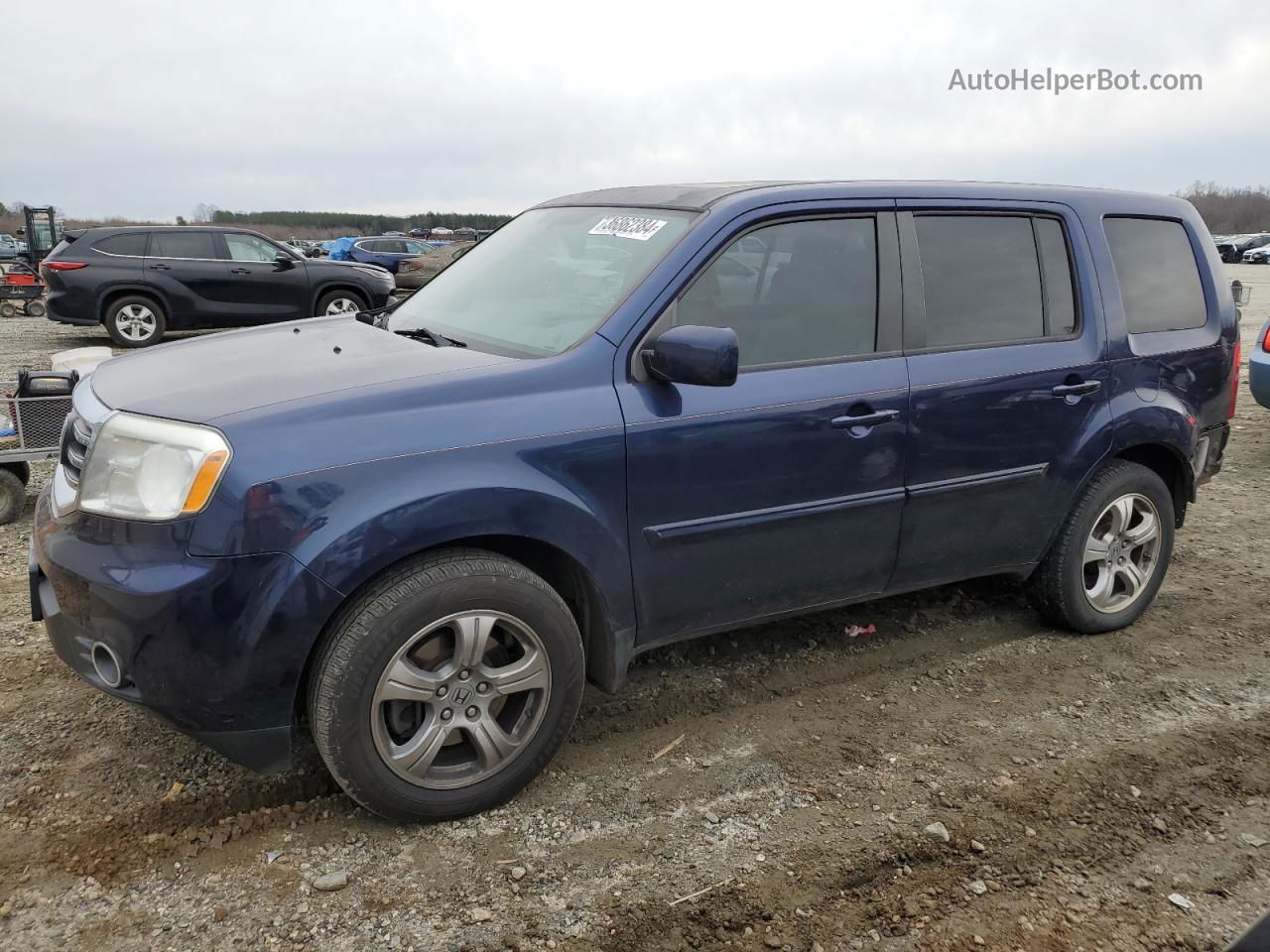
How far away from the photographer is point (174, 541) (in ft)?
8.39

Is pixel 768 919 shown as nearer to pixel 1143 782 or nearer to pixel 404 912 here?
pixel 404 912

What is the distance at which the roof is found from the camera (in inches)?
138

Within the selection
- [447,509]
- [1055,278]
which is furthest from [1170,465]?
[447,509]

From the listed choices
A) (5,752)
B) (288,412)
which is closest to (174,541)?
(288,412)

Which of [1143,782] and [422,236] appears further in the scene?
[422,236]

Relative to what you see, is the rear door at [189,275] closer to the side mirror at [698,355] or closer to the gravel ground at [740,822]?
the gravel ground at [740,822]

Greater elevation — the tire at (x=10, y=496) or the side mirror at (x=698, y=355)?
the side mirror at (x=698, y=355)

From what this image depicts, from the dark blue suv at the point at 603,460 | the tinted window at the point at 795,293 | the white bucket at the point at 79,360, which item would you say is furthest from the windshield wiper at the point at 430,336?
the white bucket at the point at 79,360

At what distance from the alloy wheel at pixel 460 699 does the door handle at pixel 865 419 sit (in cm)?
124

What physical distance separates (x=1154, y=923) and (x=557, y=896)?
1.54m

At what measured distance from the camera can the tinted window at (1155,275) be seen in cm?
426

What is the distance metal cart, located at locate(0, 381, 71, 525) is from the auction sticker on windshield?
337cm

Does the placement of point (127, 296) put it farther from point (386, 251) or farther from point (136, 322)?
point (386, 251)

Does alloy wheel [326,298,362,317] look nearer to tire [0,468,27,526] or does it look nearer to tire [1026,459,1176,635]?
tire [0,468,27,526]
